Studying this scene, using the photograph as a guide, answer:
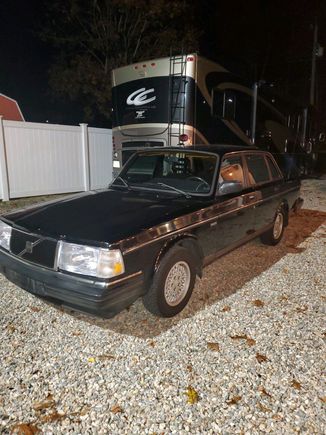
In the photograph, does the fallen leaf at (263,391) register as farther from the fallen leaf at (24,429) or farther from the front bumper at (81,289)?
the fallen leaf at (24,429)

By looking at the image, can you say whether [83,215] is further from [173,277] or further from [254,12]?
[254,12]

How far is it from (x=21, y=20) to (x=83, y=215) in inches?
682

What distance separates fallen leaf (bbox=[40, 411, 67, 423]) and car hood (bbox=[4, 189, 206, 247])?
48.7 inches

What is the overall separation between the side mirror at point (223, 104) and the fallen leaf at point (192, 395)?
23.1 ft

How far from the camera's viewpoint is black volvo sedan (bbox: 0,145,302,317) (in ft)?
9.59

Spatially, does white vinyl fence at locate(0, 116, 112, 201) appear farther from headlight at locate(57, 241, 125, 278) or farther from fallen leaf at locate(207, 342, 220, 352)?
fallen leaf at locate(207, 342, 220, 352)

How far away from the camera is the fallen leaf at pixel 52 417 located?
2295mm

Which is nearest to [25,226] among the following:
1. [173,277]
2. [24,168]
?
[173,277]

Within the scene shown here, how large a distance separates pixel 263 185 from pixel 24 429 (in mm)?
4161

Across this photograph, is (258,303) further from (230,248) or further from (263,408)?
(263,408)

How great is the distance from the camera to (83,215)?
137 inches

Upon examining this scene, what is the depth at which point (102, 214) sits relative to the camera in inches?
137

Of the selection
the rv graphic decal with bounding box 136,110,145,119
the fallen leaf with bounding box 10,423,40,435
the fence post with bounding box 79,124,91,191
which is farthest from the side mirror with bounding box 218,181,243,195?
the fence post with bounding box 79,124,91,191

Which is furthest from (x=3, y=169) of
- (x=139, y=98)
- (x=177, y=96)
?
(x=177, y=96)
